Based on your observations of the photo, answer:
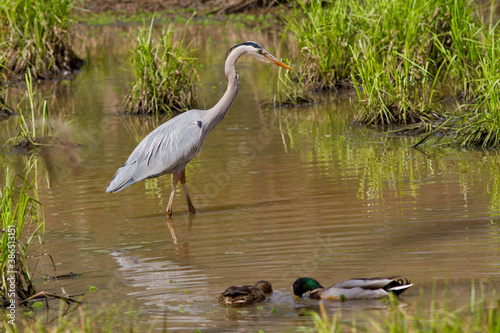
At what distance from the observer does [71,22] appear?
53.0 feet

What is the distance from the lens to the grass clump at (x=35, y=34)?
14.7 metres

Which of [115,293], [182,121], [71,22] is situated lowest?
[115,293]

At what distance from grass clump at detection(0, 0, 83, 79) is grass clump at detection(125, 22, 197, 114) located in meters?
3.26

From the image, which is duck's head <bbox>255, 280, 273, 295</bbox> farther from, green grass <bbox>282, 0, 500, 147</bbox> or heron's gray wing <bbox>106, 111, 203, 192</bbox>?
green grass <bbox>282, 0, 500, 147</bbox>

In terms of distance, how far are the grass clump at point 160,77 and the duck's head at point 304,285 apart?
7.12m

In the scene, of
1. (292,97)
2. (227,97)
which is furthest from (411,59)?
(227,97)

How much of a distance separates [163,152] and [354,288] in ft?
11.2

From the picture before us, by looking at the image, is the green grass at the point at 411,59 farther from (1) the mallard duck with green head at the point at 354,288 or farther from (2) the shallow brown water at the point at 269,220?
(1) the mallard duck with green head at the point at 354,288

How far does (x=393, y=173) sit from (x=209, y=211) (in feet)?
7.16

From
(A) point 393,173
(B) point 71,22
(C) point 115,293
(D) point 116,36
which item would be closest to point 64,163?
(A) point 393,173

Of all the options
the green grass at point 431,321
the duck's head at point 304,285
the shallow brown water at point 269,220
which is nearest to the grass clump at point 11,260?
the shallow brown water at point 269,220

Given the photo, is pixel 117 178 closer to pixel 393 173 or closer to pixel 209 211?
pixel 209 211

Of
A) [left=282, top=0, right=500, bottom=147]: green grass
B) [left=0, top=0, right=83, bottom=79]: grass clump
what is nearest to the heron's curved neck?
[left=282, top=0, right=500, bottom=147]: green grass

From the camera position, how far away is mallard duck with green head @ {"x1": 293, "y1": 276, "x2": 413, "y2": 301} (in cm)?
468
